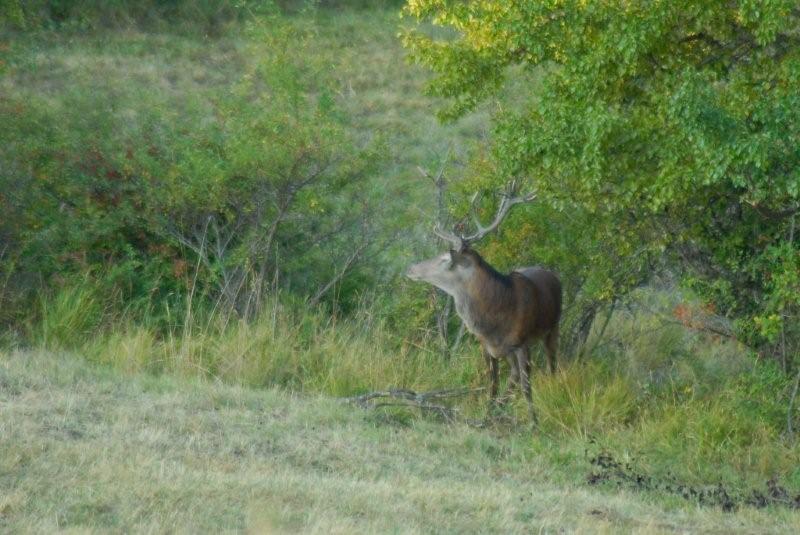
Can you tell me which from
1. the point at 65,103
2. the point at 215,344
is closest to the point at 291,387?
the point at 215,344

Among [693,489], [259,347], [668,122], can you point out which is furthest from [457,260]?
[693,489]

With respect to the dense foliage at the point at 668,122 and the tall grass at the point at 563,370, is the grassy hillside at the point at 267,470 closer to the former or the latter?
the tall grass at the point at 563,370

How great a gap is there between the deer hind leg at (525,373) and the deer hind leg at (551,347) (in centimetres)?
46

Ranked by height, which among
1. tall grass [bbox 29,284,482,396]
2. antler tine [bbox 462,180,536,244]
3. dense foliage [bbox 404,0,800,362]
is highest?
dense foliage [bbox 404,0,800,362]

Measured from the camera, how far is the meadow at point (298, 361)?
8.27 m

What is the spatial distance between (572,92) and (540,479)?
10.5 ft

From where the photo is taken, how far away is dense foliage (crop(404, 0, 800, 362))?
9.59 m

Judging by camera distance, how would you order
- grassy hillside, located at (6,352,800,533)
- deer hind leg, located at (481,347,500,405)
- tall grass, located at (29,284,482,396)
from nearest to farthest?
1. grassy hillside, located at (6,352,800,533)
2. deer hind leg, located at (481,347,500,405)
3. tall grass, located at (29,284,482,396)

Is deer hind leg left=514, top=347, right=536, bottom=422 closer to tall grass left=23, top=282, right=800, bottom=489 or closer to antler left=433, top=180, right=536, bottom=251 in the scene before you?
tall grass left=23, top=282, right=800, bottom=489

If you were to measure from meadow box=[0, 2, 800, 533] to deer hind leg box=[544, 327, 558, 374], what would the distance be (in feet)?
0.46

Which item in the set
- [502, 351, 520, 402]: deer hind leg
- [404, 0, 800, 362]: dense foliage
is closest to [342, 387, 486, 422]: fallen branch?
[502, 351, 520, 402]: deer hind leg

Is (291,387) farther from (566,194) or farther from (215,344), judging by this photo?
(566,194)

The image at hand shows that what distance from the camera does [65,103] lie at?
1673cm

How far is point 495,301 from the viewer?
1234 cm
